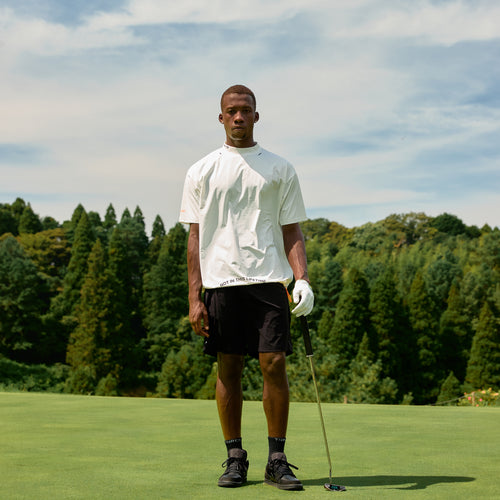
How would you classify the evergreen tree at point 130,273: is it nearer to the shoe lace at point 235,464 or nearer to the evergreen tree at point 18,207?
the evergreen tree at point 18,207

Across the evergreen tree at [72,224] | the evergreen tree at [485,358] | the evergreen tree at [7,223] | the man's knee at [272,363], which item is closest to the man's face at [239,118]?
the man's knee at [272,363]

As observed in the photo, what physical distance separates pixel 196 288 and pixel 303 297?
0.57m

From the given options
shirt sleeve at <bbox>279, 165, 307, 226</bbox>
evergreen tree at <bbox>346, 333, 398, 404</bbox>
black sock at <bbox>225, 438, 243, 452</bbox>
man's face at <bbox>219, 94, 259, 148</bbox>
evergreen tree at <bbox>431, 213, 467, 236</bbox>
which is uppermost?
evergreen tree at <bbox>431, 213, 467, 236</bbox>

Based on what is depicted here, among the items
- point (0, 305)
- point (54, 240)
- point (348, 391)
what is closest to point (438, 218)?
point (54, 240)

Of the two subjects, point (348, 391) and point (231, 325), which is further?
point (348, 391)

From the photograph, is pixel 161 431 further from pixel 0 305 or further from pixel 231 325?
pixel 0 305

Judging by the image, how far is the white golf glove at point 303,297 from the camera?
3863 mm

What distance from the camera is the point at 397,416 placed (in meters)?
7.25

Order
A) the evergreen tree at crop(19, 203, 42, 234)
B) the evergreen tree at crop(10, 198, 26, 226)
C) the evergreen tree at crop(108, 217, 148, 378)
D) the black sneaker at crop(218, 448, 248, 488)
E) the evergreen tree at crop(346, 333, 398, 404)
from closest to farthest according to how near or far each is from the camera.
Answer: the black sneaker at crop(218, 448, 248, 488) → the evergreen tree at crop(346, 333, 398, 404) → the evergreen tree at crop(108, 217, 148, 378) → the evergreen tree at crop(19, 203, 42, 234) → the evergreen tree at crop(10, 198, 26, 226)

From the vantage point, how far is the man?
3878mm

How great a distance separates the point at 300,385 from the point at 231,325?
2886cm

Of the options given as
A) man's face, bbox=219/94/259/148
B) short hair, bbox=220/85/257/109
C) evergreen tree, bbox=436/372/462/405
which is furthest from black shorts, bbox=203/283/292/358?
evergreen tree, bbox=436/372/462/405

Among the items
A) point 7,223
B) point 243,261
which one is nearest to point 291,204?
point 243,261

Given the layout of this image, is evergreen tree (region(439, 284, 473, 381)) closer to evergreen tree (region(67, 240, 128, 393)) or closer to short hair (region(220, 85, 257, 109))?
evergreen tree (region(67, 240, 128, 393))
